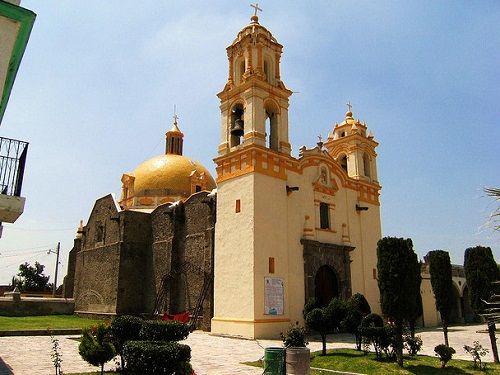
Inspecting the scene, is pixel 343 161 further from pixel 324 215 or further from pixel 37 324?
pixel 37 324

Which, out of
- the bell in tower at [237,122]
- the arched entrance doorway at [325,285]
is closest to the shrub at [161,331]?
the arched entrance doorway at [325,285]

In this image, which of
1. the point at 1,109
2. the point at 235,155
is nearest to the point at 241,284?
the point at 235,155

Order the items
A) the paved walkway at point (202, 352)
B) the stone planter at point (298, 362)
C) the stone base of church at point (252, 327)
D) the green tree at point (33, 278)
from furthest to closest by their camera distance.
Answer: the green tree at point (33, 278) < the stone base of church at point (252, 327) < the paved walkway at point (202, 352) < the stone planter at point (298, 362)

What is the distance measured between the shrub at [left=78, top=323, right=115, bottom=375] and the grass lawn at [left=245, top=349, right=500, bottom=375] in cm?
397

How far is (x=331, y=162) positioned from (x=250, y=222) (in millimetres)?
6604

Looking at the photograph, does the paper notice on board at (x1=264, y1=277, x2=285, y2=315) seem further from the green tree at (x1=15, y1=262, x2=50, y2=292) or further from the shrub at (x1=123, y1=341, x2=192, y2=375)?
the green tree at (x1=15, y1=262, x2=50, y2=292)

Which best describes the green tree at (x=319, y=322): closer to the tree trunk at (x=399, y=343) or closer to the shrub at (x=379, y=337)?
the shrub at (x=379, y=337)

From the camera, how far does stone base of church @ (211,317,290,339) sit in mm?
17078

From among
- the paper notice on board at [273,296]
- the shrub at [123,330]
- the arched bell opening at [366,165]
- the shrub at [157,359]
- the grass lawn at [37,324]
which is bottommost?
the grass lawn at [37,324]

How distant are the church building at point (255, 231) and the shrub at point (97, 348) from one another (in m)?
9.29

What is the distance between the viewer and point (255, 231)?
59.3 ft

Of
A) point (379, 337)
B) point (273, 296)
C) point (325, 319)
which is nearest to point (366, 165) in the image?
point (273, 296)

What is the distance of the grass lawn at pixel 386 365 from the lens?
10117mm

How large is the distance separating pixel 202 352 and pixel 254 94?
11.3 metres
